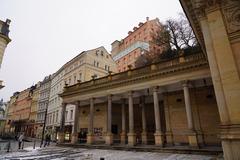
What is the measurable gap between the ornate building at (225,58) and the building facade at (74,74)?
25822mm

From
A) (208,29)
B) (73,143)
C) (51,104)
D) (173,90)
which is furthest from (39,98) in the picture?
(208,29)

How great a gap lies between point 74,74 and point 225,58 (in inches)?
1312

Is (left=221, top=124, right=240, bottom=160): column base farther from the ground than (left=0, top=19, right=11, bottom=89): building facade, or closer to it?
closer to it

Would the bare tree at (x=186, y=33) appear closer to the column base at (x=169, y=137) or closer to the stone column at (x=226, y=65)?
the column base at (x=169, y=137)

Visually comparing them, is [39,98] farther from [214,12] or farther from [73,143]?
[214,12]

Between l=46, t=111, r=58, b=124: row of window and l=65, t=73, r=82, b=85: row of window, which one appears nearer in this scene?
l=65, t=73, r=82, b=85: row of window

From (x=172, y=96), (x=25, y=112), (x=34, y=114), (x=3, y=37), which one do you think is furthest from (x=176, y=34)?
(x=25, y=112)

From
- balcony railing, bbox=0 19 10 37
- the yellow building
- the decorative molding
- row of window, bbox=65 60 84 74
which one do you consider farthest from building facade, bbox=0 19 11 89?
the yellow building

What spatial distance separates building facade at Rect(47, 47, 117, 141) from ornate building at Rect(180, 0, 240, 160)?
25.8m

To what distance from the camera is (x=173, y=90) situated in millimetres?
18781

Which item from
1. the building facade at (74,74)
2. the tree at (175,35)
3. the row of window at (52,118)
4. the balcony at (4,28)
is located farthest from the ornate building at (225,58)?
the row of window at (52,118)

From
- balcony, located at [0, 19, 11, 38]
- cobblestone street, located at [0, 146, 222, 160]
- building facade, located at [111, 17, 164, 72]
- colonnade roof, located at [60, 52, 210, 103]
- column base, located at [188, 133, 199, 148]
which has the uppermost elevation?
building facade, located at [111, 17, 164, 72]

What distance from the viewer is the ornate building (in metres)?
5.75

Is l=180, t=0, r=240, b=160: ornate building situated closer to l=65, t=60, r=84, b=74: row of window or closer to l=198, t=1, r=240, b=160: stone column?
l=198, t=1, r=240, b=160: stone column
